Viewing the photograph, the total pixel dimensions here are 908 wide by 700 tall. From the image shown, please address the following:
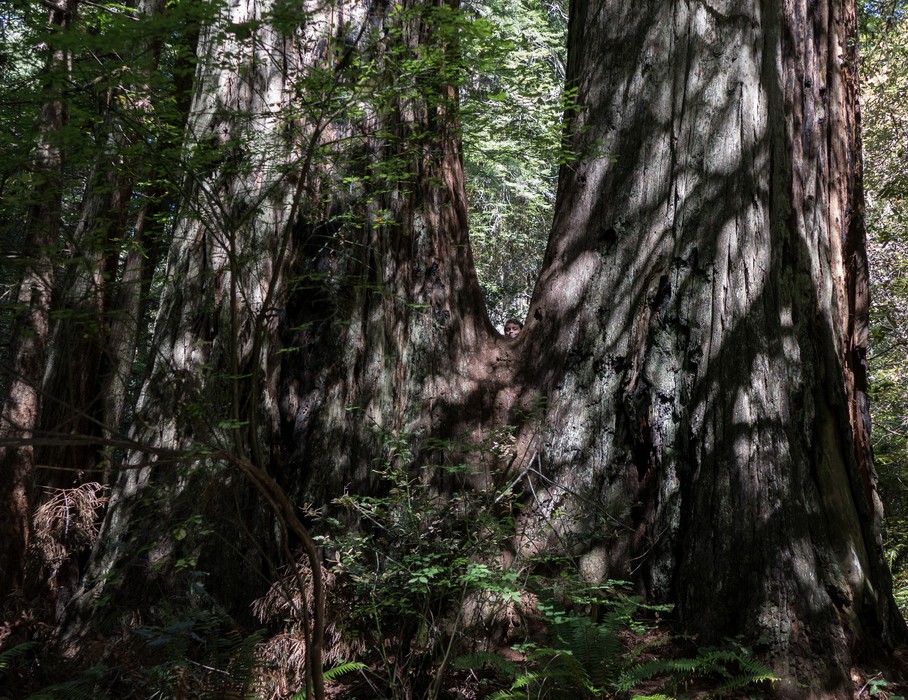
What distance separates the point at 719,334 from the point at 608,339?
0.67m

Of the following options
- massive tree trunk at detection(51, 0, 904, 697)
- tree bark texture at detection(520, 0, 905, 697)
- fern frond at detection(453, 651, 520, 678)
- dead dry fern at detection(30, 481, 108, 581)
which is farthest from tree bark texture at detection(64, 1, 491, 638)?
dead dry fern at detection(30, 481, 108, 581)

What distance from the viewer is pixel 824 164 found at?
5383mm

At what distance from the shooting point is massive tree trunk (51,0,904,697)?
425 cm

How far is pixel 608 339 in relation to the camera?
4871mm

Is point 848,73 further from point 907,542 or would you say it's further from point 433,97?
point 907,542

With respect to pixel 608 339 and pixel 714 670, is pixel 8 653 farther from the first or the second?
pixel 608 339

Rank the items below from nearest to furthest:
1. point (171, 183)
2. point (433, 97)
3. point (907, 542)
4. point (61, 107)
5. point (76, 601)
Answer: point (171, 183) → point (433, 97) → point (76, 601) → point (61, 107) → point (907, 542)

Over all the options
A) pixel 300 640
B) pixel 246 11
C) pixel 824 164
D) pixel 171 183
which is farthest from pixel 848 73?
pixel 300 640

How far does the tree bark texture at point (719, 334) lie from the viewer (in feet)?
13.7

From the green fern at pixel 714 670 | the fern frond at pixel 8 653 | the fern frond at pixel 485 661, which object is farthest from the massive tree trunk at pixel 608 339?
the fern frond at pixel 485 661

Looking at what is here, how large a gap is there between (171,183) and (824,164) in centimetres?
439

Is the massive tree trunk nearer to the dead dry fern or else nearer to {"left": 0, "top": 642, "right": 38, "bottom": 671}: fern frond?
{"left": 0, "top": 642, "right": 38, "bottom": 671}: fern frond

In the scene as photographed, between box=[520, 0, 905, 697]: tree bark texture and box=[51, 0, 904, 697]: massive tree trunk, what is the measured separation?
16mm

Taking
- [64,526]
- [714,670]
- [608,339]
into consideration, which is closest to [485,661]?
[714,670]
